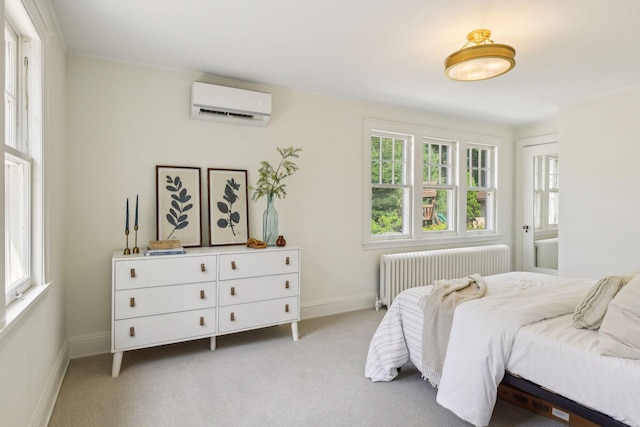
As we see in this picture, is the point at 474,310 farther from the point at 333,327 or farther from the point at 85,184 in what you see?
the point at 85,184

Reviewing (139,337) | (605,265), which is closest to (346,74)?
(139,337)

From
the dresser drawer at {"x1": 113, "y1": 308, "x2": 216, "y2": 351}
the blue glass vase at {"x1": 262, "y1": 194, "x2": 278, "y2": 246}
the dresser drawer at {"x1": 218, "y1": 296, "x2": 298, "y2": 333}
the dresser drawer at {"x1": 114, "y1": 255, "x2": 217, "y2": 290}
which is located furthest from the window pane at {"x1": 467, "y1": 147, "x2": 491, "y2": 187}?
the dresser drawer at {"x1": 113, "y1": 308, "x2": 216, "y2": 351}

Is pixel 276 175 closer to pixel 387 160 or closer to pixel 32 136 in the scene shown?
pixel 387 160

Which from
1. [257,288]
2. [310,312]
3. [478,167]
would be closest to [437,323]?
[257,288]

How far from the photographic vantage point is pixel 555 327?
1857 mm

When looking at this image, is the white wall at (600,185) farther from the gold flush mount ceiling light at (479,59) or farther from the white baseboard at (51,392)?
the white baseboard at (51,392)

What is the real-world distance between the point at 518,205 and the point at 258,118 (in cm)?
415

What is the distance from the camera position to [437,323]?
87.3 inches

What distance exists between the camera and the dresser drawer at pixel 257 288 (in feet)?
9.68

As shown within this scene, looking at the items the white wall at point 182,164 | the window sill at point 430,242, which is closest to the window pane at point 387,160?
the white wall at point 182,164

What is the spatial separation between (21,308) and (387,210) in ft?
11.9

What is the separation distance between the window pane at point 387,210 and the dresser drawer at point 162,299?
2.21 metres

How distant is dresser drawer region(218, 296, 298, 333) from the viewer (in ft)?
9.69

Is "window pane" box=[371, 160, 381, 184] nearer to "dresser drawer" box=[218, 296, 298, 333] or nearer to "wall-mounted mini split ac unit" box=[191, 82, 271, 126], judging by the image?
"wall-mounted mini split ac unit" box=[191, 82, 271, 126]
